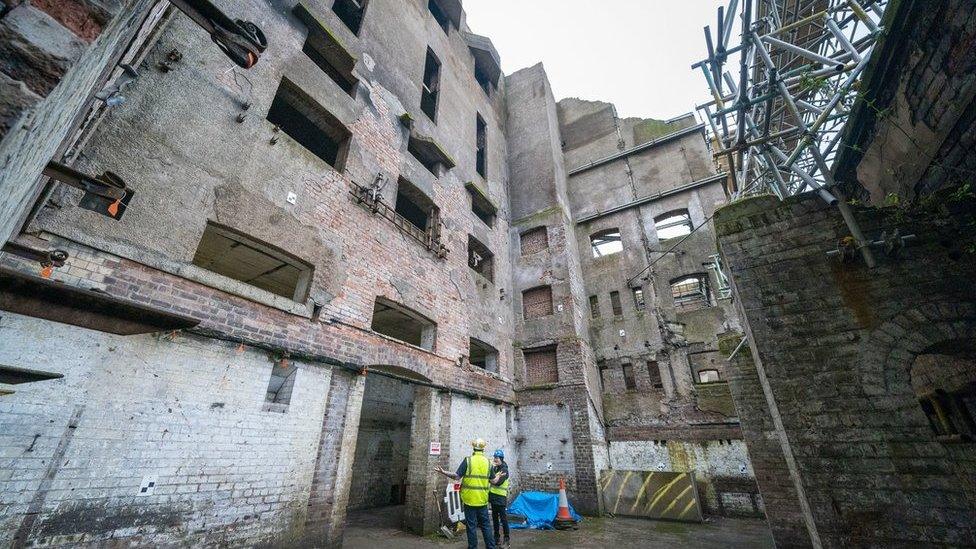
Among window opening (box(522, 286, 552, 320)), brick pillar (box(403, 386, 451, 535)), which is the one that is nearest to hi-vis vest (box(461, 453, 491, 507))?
brick pillar (box(403, 386, 451, 535))

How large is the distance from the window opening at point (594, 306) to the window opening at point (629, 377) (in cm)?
207

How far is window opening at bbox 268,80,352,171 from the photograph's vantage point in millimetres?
7336

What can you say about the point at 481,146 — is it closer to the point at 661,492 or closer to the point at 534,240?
the point at 534,240

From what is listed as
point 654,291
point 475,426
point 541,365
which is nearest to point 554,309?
point 541,365

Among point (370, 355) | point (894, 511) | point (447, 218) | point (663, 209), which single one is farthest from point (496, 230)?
point (894, 511)

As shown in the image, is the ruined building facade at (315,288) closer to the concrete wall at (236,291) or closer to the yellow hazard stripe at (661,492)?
the concrete wall at (236,291)

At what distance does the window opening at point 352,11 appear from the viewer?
401 inches

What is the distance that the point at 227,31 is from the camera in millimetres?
2070

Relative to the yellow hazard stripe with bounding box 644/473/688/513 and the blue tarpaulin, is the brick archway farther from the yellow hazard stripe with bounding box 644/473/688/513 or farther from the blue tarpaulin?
the blue tarpaulin

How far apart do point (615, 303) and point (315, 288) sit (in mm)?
10714

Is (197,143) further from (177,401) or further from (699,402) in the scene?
(699,402)

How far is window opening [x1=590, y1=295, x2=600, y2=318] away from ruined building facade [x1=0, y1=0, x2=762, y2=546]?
0.07m

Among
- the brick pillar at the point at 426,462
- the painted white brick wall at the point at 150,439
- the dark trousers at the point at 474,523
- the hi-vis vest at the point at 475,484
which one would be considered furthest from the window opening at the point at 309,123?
the dark trousers at the point at 474,523

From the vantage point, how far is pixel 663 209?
47.0 feet
